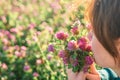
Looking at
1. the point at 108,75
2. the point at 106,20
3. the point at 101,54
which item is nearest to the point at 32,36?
the point at 108,75

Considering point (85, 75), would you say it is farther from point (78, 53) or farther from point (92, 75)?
point (78, 53)

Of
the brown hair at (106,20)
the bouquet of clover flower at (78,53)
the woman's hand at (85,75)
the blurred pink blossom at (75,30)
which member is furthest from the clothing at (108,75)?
the brown hair at (106,20)

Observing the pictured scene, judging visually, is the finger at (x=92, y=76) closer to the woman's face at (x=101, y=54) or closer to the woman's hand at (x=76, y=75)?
the woman's hand at (x=76, y=75)

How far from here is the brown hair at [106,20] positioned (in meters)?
2.30

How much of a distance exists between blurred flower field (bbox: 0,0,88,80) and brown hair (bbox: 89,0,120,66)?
1.66ft

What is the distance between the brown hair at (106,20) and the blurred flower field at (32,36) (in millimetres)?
504

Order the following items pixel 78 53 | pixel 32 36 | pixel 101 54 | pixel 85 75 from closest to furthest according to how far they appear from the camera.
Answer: pixel 101 54 → pixel 78 53 → pixel 85 75 → pixel 32 36

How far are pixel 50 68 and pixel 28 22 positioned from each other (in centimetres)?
119

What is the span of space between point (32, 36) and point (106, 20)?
5.95ft

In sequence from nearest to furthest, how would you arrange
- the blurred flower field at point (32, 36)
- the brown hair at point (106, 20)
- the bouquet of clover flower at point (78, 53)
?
the brown hair at point (106, 20), the bouquet of clover flower at point (78, 53), the blurred flower field at point (32, 36)

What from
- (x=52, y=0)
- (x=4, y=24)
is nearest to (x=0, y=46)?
(x=4, y=24)

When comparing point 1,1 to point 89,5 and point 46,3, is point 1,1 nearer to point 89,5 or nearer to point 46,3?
point 46,3

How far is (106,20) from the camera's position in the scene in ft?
7.54

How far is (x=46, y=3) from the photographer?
209 inches
